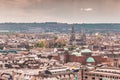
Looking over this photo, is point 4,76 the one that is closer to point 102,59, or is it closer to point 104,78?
point 104,78

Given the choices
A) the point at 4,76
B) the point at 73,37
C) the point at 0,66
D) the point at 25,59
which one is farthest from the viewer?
the point at 73,37

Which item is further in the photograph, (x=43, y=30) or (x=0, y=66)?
(x=43, y=30)

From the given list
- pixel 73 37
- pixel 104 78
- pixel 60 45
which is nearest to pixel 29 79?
pixel 104 78

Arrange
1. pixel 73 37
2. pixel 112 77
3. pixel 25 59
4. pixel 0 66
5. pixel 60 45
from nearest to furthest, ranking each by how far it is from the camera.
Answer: pixel 112 77 → pixel 0 66 → pixel 25 59 → pixel 60 45 → pixel 73 37

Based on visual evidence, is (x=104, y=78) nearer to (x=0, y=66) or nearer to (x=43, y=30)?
(x=0, y=66)

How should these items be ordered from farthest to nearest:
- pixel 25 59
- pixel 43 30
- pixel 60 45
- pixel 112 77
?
pixel 43 30 < pixel 60 45 < pixel 25 59 < pixel 112 77

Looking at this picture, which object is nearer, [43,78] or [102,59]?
[43,78]

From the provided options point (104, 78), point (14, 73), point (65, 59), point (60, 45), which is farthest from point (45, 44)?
point (104, 78)

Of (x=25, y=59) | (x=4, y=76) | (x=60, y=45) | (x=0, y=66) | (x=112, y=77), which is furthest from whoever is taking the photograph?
(x=60, y=45)

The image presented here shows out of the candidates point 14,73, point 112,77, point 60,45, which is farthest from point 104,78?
point 60,45
